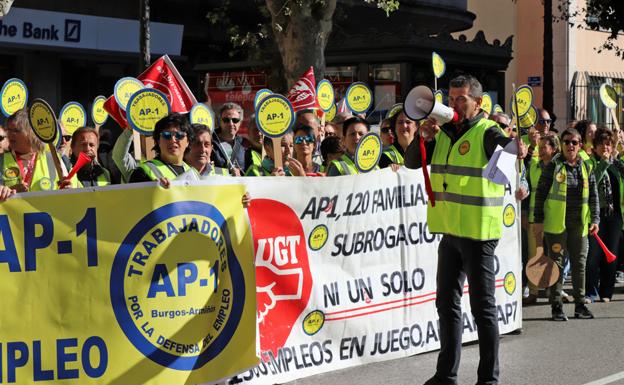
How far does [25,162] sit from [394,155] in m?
3.23

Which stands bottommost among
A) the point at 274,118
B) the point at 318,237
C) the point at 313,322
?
the point at 313,322

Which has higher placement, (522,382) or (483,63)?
(483,63)

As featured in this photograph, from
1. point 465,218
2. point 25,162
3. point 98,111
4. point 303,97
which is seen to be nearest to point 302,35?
point 303,97

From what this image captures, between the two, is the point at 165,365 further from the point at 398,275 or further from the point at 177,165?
the point at 398,275

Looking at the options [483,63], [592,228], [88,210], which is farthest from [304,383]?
[483,63]

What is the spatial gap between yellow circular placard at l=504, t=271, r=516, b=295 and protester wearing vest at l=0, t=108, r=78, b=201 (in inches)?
145

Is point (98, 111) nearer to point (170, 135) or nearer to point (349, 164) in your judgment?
point (349, 164)

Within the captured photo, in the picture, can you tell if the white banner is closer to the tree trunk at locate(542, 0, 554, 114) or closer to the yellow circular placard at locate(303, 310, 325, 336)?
the yellow circular placard at locate(303, 310, 325, 336)

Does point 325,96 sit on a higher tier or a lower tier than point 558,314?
higher

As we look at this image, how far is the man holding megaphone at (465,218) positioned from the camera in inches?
269

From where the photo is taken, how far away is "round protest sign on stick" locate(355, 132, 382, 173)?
8203 mm

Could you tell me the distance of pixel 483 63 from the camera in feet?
80.4

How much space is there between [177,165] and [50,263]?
1.12 meters

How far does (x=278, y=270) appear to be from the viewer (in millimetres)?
7137
